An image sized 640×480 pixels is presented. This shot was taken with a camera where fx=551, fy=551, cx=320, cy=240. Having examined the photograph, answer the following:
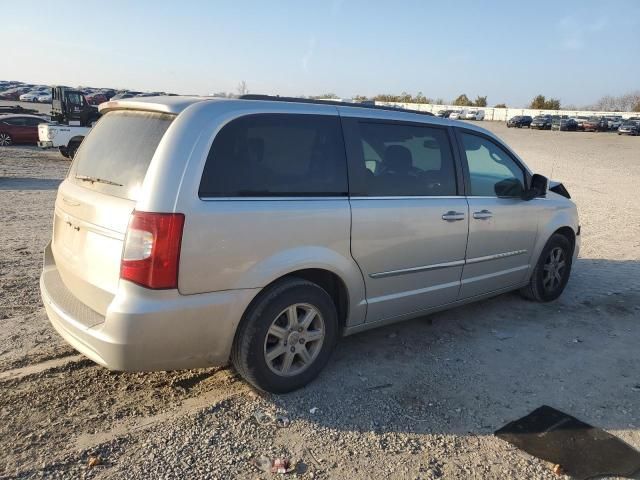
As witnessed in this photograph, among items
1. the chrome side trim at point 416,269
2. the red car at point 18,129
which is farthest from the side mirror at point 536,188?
the red car at point 18,129

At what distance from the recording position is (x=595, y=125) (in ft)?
194

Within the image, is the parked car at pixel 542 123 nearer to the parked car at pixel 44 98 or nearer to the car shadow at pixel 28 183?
the parked car at pixel 44 98

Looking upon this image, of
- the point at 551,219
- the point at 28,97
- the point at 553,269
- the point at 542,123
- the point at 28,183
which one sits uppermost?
the point at 542,123

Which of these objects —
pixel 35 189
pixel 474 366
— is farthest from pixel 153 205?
pixel 35 189

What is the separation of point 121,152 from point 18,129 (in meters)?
23.4

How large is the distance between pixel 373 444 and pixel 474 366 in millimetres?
1416

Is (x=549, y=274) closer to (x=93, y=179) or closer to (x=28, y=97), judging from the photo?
(x=93, y=179)

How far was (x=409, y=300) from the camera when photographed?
4.32 m

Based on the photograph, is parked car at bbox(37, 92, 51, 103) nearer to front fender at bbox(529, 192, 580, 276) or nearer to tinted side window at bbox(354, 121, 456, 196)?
front fender at bbox(529, 192, 580, 276)

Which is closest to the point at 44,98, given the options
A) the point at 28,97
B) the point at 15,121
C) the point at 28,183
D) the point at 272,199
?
the point at 28,97

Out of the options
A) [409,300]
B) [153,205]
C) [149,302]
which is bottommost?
[409,300]

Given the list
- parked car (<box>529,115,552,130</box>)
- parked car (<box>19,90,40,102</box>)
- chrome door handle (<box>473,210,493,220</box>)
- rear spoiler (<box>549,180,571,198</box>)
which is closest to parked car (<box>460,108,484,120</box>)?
parked car (<box>529,115,552,130</box>)

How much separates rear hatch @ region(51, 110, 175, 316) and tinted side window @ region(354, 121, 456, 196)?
4.68 feet

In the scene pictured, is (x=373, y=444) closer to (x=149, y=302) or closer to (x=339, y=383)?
(x=339, y=383)
